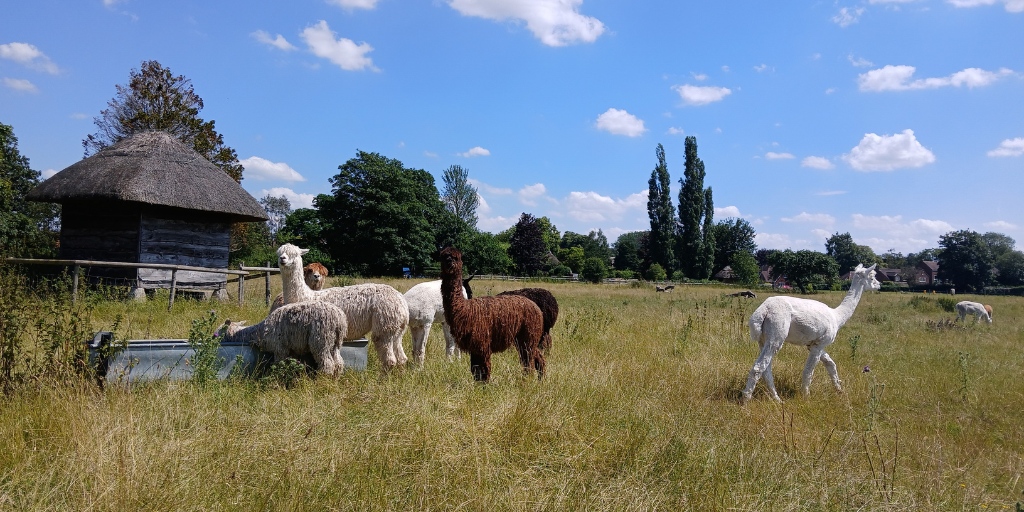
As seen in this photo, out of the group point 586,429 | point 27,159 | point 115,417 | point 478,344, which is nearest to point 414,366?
point 478,344

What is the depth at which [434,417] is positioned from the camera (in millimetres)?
3852

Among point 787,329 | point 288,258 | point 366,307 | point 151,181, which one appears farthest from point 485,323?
point 151,181

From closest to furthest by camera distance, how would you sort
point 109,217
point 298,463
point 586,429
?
point 298,463
point 586,429
point 109,217

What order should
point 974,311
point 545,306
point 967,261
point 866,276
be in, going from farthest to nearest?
1. point 967,261
2. point 974,311
3. point 866,276
4. point 545,306

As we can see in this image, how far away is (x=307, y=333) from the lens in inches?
196

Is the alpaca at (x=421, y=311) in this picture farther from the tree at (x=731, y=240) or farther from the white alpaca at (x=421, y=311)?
the tree at (x=731, y=240)

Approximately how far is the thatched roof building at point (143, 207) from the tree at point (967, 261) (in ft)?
258

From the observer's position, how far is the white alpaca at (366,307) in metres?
5.55

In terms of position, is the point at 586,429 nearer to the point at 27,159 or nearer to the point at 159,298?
the point at 159,298

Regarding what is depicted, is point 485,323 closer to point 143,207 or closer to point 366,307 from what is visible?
point 366,307

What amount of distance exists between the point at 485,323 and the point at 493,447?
1.56 meters

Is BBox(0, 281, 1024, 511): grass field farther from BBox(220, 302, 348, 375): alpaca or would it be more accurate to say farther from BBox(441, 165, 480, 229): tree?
BBox(441, 165, 480, 229): tree

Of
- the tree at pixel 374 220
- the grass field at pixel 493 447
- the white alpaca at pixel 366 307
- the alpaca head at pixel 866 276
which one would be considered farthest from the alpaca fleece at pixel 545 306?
the tree at pixel 374 220

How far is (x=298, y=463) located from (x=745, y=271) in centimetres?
5486
